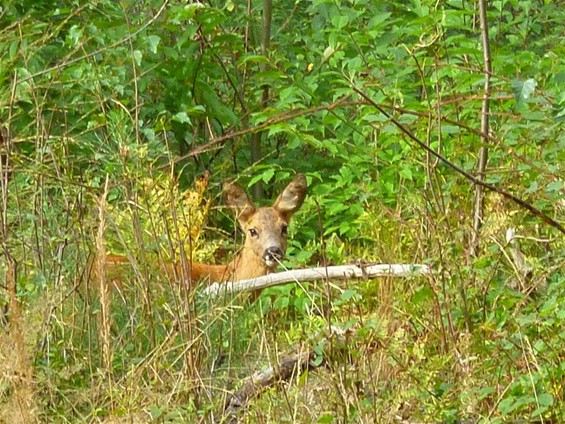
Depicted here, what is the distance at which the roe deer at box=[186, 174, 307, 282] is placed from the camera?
33.4 ft

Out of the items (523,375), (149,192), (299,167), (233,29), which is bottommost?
(299,167)

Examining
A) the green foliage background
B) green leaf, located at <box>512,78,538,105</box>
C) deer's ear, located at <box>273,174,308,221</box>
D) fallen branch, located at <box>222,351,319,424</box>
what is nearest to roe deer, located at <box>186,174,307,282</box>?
deer's ear, located at <box>273,174,308,221</box>

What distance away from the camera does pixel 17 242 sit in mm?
5953

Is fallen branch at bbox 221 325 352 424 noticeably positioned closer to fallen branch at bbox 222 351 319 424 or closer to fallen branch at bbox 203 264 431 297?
fallen branch at bbox 222 351 319 424

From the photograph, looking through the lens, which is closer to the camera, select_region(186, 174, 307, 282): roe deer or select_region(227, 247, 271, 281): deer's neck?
select_region(186, 174, 307, 282): roe deer

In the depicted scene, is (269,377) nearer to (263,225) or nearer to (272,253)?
(272,253)

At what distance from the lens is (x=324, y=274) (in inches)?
265

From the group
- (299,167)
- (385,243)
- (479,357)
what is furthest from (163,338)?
(299,167)

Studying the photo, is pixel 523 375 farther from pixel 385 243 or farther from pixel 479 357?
pixel 385 243

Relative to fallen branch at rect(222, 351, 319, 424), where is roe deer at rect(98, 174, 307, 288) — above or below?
below

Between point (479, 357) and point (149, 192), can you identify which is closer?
point (479, 357)

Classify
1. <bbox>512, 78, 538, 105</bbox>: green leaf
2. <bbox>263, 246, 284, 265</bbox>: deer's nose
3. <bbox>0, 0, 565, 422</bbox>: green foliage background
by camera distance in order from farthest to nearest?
<bbox>263, 246, 284, 265</bbox>: deer's nose, <bbox>0, 0, 565, 422</bbox>: green foliage background, <bbox>512, 78, 538, 105</bbox>: green leaf

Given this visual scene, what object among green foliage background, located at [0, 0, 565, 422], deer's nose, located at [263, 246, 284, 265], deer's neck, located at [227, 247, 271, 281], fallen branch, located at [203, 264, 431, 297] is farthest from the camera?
deer's neck, located at [227, 247, 271, 281]

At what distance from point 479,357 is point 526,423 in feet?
1.39
